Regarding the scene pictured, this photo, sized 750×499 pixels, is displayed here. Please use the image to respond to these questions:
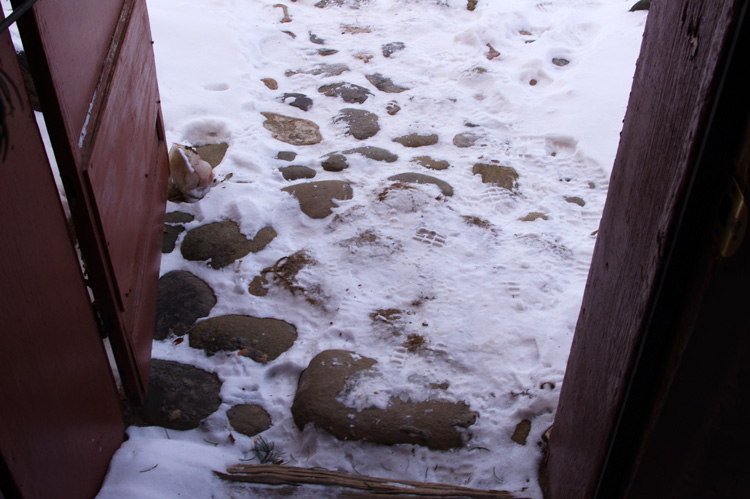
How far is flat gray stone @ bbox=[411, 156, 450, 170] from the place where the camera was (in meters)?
3.63

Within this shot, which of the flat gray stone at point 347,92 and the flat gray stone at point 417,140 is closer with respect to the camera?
the flat gray stone at point 417,140

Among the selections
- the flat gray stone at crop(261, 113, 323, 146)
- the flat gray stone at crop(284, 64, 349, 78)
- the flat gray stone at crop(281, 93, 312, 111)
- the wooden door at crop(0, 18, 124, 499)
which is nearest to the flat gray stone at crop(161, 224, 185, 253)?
the flat gray stone at crop(261, 113, 323, 146)

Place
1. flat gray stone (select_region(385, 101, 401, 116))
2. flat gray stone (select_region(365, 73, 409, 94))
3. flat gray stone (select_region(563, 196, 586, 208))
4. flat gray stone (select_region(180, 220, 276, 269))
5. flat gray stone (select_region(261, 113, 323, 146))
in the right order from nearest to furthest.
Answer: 1. flat gray stone (select_region(180, 220, 276, 269))
2. flat gray stone (select_region(563, 196, 586, 208))
3. flat gray stone (select_region(261, 113, 323, 146))
4. flat gray stone (select_region(385, 101, 401, 116))
5. flat gray stone (select_region(365, 73, 409, 94))

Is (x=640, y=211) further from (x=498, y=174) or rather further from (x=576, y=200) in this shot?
(x=498, y=174)

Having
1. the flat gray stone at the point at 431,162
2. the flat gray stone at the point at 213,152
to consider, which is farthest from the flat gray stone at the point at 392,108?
the flat gray stone at the point at 213,152

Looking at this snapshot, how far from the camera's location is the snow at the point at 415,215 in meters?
2.03

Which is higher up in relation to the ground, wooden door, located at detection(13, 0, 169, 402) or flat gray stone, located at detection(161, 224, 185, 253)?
wooden door, located at detection(13, 0, 169, 402)

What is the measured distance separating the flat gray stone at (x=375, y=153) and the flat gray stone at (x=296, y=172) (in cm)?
33

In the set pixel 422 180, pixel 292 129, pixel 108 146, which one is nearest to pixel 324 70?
pixel 292 129

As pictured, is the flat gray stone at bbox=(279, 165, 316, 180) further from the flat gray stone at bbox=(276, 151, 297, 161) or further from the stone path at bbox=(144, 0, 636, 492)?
the flat gray stone at bbox=(276, 151, 297, 161)

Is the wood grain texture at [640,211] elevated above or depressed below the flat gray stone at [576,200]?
above

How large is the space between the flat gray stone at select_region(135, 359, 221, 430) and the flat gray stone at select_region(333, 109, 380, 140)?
216 cm

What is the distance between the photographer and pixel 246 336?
249 centimetres

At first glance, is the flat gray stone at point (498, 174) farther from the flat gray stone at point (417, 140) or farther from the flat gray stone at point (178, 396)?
the flat gray stone at point (178, 396)
